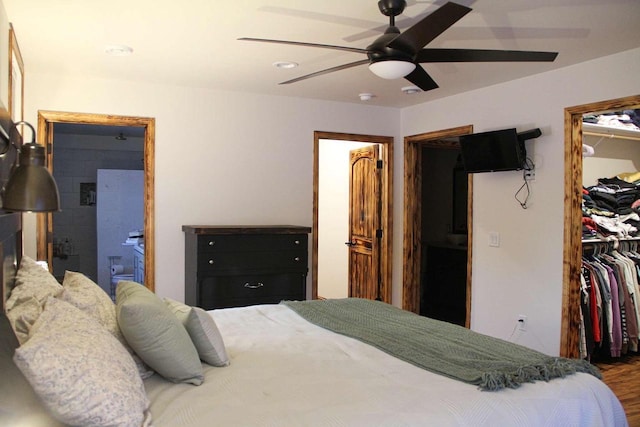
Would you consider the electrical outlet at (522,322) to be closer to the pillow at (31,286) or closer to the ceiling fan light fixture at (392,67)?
the ceiling fan light fixture at (392,67)

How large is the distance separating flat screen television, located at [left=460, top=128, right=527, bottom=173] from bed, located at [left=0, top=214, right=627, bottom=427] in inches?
88.0

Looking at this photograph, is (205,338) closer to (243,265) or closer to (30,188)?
(30,188)

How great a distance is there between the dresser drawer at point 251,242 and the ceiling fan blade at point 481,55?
2150mm

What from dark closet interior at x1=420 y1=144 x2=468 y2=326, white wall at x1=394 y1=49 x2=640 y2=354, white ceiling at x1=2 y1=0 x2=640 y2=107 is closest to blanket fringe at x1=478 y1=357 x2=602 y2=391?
white ceiling at x1=2 y1=0 x2=640 y2=107

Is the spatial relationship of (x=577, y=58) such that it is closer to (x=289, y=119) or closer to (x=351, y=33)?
(x=351, y=33)

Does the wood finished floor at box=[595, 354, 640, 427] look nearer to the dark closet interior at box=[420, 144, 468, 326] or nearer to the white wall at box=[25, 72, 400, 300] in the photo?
the dark closet interior at box=[420, 144, 468, 326]

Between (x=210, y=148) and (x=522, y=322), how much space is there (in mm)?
2984

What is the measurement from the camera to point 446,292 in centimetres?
555

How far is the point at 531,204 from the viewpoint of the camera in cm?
394

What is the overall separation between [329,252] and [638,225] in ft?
11.2

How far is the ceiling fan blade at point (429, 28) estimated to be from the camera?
1.94m

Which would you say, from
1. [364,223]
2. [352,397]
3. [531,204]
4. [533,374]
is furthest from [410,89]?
[352,397]

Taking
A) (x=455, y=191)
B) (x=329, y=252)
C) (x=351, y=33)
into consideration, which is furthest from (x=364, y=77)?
(x=329, y=252)

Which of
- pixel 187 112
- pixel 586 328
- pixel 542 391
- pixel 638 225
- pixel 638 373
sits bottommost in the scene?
pixel 638 373
